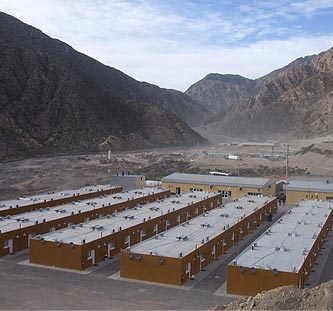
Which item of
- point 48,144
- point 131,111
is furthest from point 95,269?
point 131,111

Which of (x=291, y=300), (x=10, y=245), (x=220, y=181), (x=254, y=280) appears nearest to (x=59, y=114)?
(x=220, y=181)

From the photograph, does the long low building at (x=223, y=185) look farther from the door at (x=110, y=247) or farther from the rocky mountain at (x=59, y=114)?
the rocky mountain at (x=59, y=114)

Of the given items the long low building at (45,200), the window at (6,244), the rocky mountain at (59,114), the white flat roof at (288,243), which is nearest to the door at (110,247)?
the window at (6,244)

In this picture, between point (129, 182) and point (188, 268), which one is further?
point (129, 182)

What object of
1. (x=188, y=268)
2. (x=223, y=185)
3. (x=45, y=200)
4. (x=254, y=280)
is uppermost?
(x=223, y=185)

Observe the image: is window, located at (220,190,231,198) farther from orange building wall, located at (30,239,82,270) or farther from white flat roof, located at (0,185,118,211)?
orange building wall, located at (30,239,82,270)

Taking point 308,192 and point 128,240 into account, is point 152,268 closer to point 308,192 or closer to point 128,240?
point 128,240
